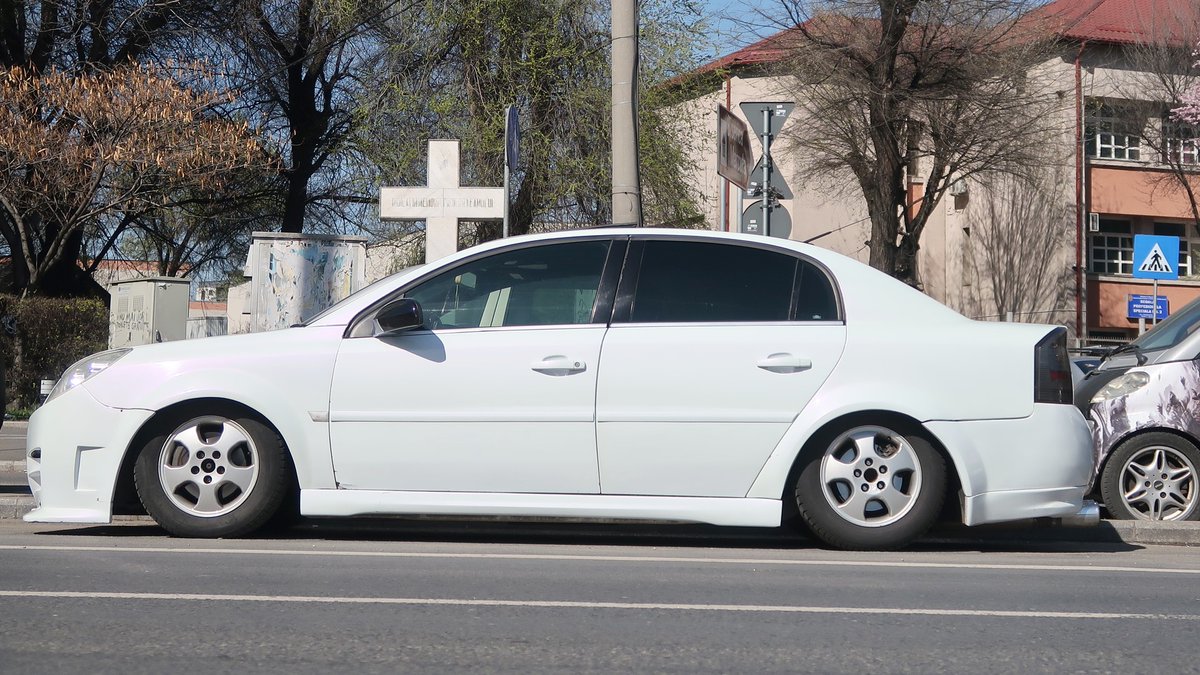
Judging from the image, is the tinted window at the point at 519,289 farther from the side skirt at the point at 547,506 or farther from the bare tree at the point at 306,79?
the bare tree at the point at 306,79

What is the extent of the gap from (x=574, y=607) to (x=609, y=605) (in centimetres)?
14

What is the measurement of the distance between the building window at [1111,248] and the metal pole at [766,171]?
28815mm

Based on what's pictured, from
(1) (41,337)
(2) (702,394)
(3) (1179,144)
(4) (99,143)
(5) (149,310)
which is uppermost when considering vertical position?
A: (3) (1179,144)

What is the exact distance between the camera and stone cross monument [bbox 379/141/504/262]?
1095 cm

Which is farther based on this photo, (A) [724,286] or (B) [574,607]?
(A) [724,286]

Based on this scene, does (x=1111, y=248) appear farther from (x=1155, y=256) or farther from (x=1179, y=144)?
(x=1155, y=256)

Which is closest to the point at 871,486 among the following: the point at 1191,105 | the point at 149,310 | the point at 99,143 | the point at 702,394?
the point at 702,394

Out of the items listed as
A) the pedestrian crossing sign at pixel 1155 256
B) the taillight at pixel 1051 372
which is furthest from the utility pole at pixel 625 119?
the pedestrian crossing sign at pixel 1155 256

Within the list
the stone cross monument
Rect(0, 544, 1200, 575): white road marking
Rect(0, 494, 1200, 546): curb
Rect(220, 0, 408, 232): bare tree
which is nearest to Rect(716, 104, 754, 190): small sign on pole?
the stone cross monument

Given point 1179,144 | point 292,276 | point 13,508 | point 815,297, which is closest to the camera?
point 815,297

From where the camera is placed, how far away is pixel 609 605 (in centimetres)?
504

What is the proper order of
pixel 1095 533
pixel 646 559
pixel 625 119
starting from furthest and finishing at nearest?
pixel 625 119, pixel 1095 533, pixel 646 559

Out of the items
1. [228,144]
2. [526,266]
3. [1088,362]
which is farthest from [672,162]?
[526,266]

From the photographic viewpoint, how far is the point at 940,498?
6.57m
